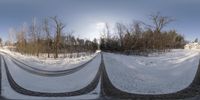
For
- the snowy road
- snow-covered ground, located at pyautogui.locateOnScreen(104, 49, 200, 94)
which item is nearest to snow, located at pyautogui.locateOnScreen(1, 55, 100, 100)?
the snowy road

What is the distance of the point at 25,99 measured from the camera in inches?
201

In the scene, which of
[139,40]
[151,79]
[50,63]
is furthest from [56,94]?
[139,40]

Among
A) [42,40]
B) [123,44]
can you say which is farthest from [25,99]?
[123,44]

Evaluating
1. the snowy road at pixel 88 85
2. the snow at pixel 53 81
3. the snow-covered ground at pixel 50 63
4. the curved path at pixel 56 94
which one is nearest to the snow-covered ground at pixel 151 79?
the snowy road at pixel 88 85

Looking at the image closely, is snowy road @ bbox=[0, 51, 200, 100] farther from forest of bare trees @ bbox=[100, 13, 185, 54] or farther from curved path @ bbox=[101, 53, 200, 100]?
forest of bare trees @ bbox=[100, 13, 185, 54]

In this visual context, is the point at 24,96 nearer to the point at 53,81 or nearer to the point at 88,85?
the point at 53,81

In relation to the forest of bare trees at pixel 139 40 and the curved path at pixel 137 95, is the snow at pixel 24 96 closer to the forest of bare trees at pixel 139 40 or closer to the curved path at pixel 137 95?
the curved path at pixel 137 95

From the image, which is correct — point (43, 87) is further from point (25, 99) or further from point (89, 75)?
point (89, 75)

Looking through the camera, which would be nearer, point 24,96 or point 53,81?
point 24,96

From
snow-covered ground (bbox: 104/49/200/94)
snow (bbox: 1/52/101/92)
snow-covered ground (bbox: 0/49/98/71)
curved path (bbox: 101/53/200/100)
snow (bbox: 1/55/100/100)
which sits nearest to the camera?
snow (bbox: 1/55/100/100)

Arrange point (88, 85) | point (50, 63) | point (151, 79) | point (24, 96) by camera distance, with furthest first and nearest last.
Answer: point (50, 63), point (151, 79), point (88, 85), point (24, 96)

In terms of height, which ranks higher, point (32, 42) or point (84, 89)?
point (32, 42)

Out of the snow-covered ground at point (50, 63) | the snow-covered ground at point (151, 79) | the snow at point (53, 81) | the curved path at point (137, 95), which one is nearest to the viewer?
the curved path at point (137, 95)

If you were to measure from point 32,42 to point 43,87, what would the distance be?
10.1 m
